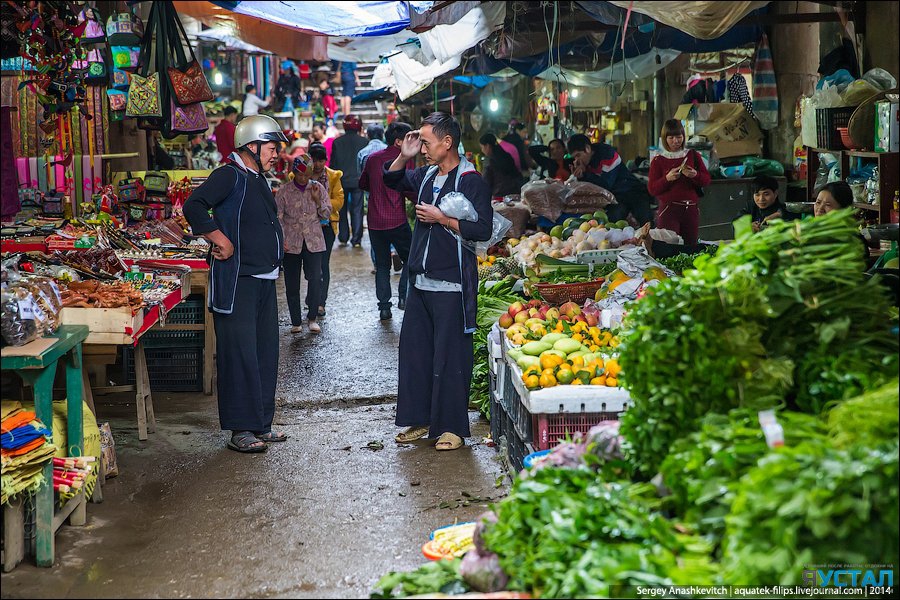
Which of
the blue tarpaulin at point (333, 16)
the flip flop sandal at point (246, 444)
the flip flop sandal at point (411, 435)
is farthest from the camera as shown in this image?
the blue tarpaulin at point (333, 16)

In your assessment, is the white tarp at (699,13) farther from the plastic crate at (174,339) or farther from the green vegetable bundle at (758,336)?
the plastic crate at (174,339)

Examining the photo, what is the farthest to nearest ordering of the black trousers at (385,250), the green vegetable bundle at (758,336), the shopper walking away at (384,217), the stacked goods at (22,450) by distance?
the black trousers at (385,250)
the shopper walking away at (384,217)
the stacked goods at (22,450)
the green vegetable bundle at (758,336)

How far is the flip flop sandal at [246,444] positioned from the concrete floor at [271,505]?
67mm

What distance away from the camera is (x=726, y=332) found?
3574 millimetres

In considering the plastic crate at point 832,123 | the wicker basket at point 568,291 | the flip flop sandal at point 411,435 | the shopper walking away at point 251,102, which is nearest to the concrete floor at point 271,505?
the flip flop sandal at point 411,435

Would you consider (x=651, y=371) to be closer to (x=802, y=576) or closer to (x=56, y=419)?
(x=802, y=576)

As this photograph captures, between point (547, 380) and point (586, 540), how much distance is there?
1.86 m

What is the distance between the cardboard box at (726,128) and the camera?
12586mm

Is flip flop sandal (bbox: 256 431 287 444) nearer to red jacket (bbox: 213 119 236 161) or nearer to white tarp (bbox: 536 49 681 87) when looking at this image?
white tarp (bbox: 536 49 681 87)

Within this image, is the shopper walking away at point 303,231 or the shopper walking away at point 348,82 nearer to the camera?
the shopper walking away at point 303,231

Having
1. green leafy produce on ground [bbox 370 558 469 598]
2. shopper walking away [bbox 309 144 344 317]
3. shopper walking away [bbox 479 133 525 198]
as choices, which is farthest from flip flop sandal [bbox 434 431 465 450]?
shopper walking away [bbox 479 133 525 198]

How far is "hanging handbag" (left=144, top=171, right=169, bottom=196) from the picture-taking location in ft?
33.6

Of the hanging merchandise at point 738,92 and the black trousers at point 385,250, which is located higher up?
the hanging merchandise at point 738,92

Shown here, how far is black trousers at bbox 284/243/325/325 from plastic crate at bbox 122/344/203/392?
243 cm
